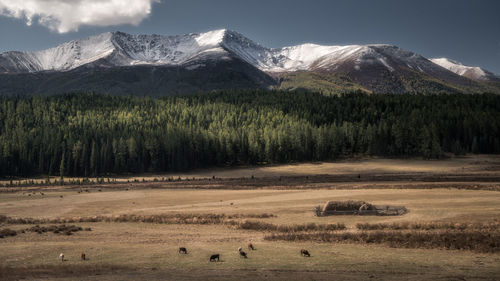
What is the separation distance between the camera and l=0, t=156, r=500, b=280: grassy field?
2553 centimetres

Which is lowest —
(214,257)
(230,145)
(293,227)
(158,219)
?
(158,219)

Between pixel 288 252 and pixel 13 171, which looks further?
pixel 13 171

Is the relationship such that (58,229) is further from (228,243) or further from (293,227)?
(293,227)

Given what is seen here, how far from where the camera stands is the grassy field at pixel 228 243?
25.5 metres

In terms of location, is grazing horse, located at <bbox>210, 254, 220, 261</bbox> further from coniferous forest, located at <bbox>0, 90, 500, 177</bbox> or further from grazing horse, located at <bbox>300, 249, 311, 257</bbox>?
coniferous forest, located at <bbox>0, 90, 500, 177</bbox>

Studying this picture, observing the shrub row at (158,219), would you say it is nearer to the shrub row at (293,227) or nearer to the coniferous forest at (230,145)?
the shrub row at (293,227)

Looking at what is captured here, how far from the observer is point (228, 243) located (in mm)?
36094

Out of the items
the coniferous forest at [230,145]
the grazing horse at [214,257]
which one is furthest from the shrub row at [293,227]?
the coniferous forest at [230,145]

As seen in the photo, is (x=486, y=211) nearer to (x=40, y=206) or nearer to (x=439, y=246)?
(x=439, y=246)

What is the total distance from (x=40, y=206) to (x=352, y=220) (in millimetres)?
49961

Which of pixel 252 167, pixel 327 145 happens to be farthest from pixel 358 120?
pixel 252 167

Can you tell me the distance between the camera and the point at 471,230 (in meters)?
35.8

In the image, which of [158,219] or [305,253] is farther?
[158,219]

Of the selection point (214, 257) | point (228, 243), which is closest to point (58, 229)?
point (228, 243)
